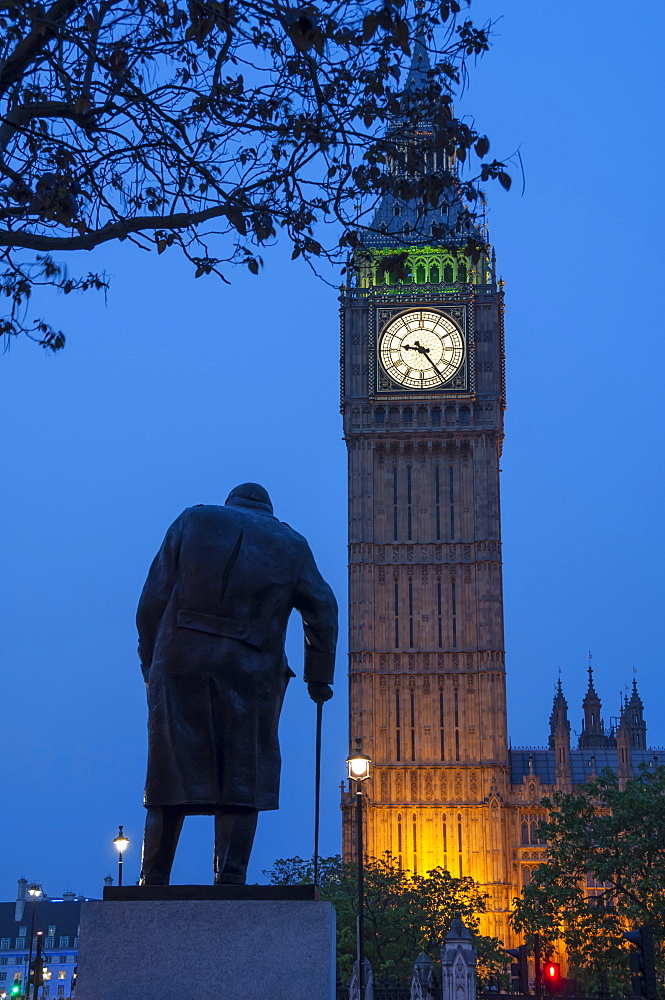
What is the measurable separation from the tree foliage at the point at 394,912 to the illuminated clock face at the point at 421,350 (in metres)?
23.4

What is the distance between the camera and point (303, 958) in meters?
8.00

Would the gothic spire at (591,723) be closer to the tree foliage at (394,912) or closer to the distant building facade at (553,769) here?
the distant building facade at (553,769)

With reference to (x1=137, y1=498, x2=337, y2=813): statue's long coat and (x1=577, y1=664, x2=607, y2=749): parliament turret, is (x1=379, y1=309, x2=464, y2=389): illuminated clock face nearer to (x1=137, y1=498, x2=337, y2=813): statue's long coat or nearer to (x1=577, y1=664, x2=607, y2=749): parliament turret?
(x1=577, y1=664, x2=607, y2=749): parliament turret

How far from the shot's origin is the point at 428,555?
64.2 metres

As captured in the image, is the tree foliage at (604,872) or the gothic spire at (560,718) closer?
the tree foliage at (604,872)

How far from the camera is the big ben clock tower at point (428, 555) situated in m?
60.6

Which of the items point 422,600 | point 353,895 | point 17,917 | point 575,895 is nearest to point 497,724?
point 422,600

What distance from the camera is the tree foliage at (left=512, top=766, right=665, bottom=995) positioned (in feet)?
111

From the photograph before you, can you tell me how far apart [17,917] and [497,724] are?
51.5 meters

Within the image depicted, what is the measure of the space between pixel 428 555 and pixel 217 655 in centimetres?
5595

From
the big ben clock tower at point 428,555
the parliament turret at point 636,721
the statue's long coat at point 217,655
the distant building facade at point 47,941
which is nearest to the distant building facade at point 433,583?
the big ben clock tower at point 428,555

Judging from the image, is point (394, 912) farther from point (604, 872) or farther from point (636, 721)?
point (636, 721)

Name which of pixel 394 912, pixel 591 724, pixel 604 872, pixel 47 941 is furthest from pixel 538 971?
pixel 47 941

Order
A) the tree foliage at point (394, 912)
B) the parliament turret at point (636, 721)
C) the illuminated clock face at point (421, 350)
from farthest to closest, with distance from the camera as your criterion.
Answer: the parliament turret at point (636, 721)
the illuminated clock face at point (421, 350)
the tree foliage at point (394, 912)
